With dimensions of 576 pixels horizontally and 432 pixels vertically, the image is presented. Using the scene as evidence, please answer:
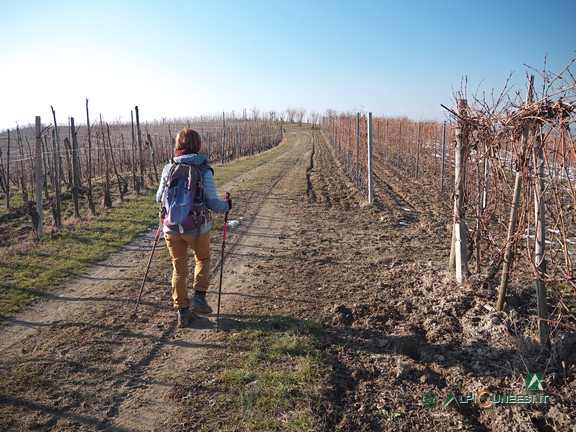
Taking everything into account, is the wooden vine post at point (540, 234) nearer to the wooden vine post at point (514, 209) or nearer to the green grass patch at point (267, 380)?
the wooden vine post at point (514, 209)

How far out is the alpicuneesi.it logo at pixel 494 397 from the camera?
2830 millimetres

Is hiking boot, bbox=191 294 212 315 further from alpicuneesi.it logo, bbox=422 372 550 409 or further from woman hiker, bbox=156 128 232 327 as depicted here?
alpicuneesi.it logo, bbox=422 372 550 409

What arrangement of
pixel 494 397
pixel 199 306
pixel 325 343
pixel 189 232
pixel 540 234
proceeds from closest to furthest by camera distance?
pixel 494 397, pixel 540 234, pixel 325 343, pixel 189 232, pixel 199 306

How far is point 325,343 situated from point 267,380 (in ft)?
2.65

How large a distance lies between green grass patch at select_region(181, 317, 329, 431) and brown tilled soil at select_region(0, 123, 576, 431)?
0.33 feet

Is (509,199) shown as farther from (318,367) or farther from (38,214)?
(38,214)

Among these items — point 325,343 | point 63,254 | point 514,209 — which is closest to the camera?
point 514,209

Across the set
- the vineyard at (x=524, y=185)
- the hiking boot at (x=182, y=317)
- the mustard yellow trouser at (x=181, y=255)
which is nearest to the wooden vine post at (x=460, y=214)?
the vineyard at (x=524, y=185)

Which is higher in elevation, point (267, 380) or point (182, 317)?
point (182, 317)

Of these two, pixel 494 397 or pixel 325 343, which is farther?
pixel 325 343

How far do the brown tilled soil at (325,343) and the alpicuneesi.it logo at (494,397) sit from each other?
0.10ft

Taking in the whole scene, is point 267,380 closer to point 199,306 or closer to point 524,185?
point 199,306

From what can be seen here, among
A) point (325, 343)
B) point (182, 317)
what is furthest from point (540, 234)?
point (182, 317)

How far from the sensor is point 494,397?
2.93m
